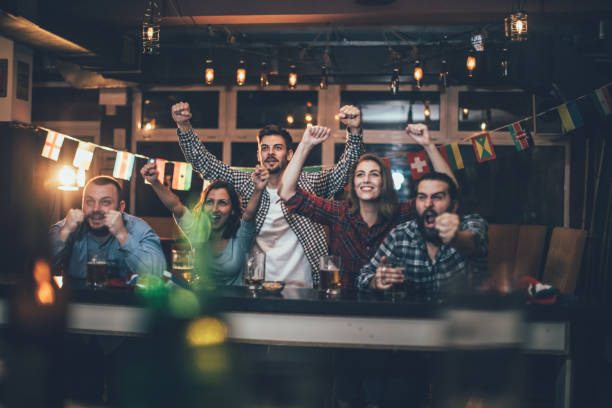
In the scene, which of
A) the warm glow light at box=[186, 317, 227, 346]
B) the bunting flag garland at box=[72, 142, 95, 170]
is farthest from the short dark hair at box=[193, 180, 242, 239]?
the bunting flag garland at box=[72, 142, 95, 170]

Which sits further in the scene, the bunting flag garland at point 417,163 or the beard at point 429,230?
the bunting flag garland at point 417,163

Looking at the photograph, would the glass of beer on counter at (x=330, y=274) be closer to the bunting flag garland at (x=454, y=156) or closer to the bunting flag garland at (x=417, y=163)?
the bunting flag garland at (x=417, y=163)

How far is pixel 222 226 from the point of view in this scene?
2.58 metres

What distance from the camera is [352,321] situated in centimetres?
178

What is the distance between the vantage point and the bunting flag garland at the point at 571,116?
152 inches

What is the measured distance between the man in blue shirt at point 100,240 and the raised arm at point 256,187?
18.0 inches

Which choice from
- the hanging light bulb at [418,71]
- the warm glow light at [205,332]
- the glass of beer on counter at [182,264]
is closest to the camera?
the warm glow light at [205,332]

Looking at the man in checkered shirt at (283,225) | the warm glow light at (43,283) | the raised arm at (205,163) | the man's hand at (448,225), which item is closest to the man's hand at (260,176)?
the man in checkered shirt at (283,225)

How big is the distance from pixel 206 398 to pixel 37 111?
689 centimetres

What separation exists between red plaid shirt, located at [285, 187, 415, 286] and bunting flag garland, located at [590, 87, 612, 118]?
217 centimetres

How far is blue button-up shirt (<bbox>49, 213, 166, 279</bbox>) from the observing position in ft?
7.64

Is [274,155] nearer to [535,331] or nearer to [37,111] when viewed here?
[535,331]

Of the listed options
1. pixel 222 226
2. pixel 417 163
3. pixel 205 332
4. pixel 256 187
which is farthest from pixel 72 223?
pixel 417 163

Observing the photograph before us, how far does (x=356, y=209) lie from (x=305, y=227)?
18.2 inches
